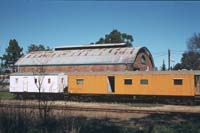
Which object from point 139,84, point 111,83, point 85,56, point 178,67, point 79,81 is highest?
point 85,56

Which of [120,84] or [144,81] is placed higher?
[144,81]

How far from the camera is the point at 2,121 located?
954cm

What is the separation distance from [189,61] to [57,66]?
49.4 meters

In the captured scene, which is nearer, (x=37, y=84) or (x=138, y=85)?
(x=138, y=85)

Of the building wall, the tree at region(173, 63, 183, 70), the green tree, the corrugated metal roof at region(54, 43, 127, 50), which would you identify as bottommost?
the building wall

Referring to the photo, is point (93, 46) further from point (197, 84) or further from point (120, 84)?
point (197, 84)

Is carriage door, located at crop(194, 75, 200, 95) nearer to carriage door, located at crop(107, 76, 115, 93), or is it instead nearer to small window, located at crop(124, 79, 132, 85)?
small window, located at crop(124, 79, 132, 85)

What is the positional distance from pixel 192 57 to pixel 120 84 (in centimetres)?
5834

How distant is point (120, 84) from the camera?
3006 centimetres

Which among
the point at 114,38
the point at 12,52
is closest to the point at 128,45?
the point at 114,38

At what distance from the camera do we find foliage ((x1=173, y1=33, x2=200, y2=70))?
80.4 m

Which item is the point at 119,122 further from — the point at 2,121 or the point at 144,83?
the point at 144,83

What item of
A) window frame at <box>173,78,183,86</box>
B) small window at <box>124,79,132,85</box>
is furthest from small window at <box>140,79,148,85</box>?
window frame at <box>173,78,183,86</box>

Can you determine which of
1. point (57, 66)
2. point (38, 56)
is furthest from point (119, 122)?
point (38, 56)
